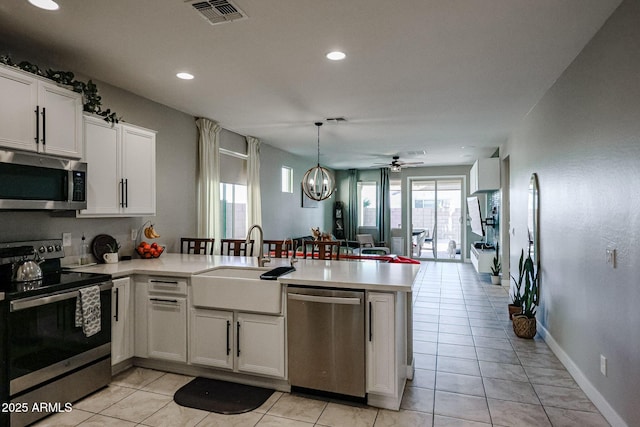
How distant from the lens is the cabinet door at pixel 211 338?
2984mm

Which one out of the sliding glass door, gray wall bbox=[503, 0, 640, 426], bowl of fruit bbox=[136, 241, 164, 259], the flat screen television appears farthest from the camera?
the sliding glass door

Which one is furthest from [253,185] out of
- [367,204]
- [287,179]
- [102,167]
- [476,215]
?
[367,204]

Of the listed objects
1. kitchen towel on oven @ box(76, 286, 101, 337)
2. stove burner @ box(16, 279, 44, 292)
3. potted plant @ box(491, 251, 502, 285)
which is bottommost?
A: potted plant @ box(491, 251, 502, 285)

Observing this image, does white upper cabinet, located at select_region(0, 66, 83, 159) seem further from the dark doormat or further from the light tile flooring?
the dark doormat

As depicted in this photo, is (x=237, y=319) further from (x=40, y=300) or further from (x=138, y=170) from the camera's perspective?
(x=138, y=170)

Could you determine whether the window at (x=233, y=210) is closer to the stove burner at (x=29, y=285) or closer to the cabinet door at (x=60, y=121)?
the cabinet door at (x=60, y=121)

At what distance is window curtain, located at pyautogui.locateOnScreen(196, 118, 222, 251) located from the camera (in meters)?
5.04

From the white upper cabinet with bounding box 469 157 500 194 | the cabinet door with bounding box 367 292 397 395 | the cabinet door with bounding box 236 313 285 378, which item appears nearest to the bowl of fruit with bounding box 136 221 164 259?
the cabinet door with bounding box 236 313 285 378

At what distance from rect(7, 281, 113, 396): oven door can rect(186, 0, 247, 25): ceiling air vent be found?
6.83ft

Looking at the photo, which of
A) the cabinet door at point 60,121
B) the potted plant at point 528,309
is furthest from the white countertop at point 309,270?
the potted plant at point 528,309

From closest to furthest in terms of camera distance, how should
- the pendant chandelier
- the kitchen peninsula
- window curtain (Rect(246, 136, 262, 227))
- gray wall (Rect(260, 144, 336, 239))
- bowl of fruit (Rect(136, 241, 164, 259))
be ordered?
the kitchen peninsula, bowl of fruit (Rect(136, 241, 164, 259)), the pendant chandelier, window curtain (Rect(246, 136, 262, 227)), gray wall (Rect(260, 144, 336, 239))

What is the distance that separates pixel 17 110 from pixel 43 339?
156cm

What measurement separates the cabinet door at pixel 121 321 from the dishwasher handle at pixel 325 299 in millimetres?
1463

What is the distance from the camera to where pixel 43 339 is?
245cm
